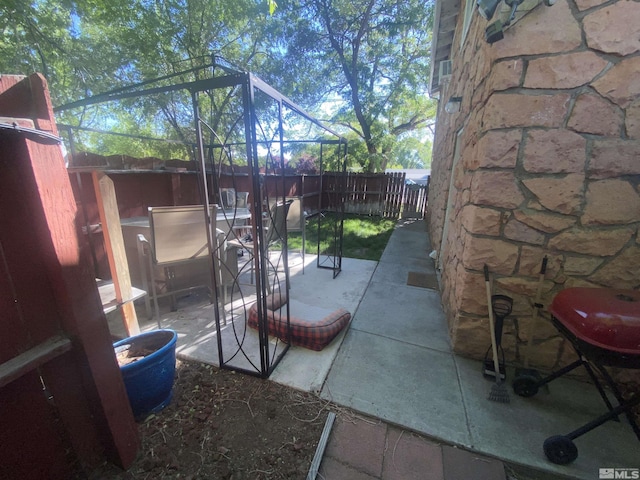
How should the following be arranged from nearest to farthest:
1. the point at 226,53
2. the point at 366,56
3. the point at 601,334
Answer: the point at 601,334
the point at 226,53
the point at 366,56

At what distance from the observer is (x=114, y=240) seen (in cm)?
174

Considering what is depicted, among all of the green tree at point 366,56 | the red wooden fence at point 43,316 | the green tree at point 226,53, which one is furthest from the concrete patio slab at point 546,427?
the green tree at point 366,56

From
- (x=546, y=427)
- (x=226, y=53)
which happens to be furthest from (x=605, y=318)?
(x=226, y=53)

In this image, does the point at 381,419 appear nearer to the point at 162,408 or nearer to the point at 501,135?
the point at 162,408

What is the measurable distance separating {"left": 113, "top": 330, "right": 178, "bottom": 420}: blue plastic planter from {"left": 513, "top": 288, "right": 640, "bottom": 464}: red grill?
2.02 m

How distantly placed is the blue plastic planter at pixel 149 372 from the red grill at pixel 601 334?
202cm

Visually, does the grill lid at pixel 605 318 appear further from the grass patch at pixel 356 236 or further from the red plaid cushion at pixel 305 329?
the grass patch at pixel 356 236

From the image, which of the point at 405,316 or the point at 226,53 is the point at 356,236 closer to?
the point at 405,316

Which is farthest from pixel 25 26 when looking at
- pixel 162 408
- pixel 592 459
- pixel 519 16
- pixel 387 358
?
pixel 592 459

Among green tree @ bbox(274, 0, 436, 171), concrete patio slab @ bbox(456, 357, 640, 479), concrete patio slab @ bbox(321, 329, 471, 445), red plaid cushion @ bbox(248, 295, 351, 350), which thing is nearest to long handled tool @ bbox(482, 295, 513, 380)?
concrete patio slab @ bbox(456, 357, 640, 479)

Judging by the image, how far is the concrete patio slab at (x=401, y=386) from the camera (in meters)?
1.44
